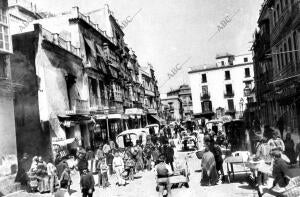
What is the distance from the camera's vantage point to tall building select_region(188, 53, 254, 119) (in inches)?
2466

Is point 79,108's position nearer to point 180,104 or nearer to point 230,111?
point 230,111

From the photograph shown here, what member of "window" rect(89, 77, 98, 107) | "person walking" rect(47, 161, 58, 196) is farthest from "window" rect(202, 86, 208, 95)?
"person walking" rect(47, 161, 58, 196)

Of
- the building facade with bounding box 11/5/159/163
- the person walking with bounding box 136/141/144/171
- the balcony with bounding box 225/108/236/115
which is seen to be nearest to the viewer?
the person walking with bounding box 136/141/144/171

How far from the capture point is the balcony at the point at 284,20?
20553mm

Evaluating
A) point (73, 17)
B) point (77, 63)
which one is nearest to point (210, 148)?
point (77, 63)

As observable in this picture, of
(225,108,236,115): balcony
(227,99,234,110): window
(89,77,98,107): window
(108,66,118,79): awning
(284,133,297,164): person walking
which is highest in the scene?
(108,66,118,79): awning

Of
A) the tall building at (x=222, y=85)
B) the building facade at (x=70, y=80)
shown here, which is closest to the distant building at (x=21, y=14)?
the building facade at (x=70, y=80)

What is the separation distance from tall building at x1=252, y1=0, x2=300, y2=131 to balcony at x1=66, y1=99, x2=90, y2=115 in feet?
39.8

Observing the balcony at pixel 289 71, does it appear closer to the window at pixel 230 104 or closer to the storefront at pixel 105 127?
the storefront at pixel 105 127

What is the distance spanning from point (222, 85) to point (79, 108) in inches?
1671

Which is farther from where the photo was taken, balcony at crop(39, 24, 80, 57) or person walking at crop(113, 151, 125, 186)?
balcony at crop(39, 24, 80, 57)

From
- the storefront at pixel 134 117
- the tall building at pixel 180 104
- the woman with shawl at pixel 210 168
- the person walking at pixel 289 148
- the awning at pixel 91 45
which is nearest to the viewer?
the woman with shawl at pixel 210 168

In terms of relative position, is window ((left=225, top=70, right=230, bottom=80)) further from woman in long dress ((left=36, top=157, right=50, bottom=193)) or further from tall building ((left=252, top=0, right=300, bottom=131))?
woman in long dress ((left=36, top=157, right=50, bottom=193))

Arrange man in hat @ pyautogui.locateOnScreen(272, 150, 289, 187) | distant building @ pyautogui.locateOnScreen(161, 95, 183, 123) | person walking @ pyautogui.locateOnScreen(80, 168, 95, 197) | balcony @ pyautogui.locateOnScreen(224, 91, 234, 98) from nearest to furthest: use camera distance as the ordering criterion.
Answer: man in hat @ pyautogui.locateOnScreen(272, 150, 289, 187) → person walking @ pyautogui.locateOnScreen(80, 168, 95, 197) → balcony @ pyautogui.locateOnScreen(224, 91, 234, 98) → distant building @ pyautogui.locateOnScreen(161, 95, 183, 123)
